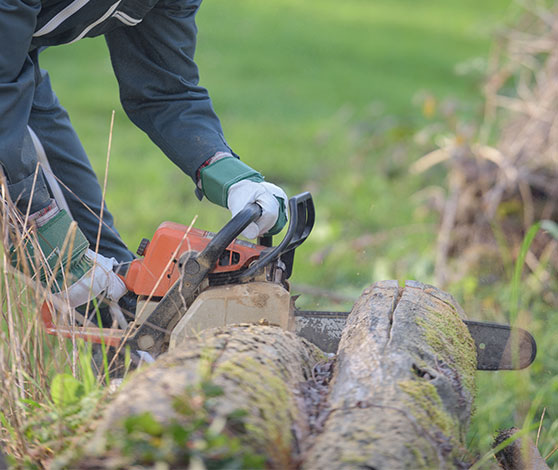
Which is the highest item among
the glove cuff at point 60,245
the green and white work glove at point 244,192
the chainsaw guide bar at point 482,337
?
the green and white work glove at point 244,192

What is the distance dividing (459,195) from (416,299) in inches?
107

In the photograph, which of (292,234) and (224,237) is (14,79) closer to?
(224,237)

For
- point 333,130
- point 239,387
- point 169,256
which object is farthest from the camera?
point 333,130

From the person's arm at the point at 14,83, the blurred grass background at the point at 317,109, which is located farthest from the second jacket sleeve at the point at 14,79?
the blurred grass background at the point at 317,109

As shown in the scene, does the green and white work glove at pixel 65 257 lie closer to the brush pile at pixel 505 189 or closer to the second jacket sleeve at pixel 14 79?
the second jacket sleeve at pixel 14 79

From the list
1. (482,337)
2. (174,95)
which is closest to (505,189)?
(482,337)

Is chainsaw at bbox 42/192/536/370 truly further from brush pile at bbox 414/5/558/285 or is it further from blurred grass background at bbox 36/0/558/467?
brush pile at bbox 414/5/558/285

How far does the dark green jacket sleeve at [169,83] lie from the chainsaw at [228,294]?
1.22ft

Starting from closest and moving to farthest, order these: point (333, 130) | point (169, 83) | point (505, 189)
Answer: point (169, 83) → point (505, 189) → point (333, 130)

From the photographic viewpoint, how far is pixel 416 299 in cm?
222

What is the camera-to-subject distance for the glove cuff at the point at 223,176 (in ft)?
8.44

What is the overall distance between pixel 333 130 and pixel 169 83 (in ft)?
19.0

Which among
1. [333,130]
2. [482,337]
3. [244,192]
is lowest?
[482,337]

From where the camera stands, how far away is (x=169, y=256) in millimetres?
2490
